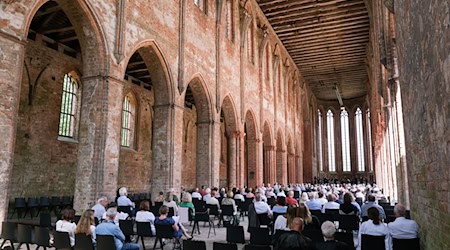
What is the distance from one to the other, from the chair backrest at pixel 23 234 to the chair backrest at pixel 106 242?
1.72 m

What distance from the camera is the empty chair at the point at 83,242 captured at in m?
5.32

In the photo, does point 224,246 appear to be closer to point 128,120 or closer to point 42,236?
point 42,236

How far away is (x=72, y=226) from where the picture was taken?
6016 mm

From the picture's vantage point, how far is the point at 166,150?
523 inches

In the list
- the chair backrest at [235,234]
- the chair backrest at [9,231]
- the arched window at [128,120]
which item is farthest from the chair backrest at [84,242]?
the arched window at [128,120]

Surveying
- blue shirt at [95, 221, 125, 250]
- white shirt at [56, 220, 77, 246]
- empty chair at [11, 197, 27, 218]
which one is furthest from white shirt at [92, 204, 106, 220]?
empty chair at [11, 197, 27, 218]

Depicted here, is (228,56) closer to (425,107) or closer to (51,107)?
(51,107)

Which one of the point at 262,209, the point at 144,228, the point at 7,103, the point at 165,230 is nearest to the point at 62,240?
the point at 144,228

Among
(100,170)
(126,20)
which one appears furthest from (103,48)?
(100,170)

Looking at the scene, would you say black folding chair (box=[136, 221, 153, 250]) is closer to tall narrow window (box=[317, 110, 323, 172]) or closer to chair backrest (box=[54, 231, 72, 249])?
chair backrest (box=[54, 231, 72, 249])

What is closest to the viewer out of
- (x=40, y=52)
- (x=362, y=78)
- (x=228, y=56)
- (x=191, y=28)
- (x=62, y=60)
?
(x=40, y=52)

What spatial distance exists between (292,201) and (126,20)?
7321 millimetres

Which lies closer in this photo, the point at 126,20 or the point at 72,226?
the point at 72,226

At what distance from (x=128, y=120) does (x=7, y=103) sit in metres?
10.6
